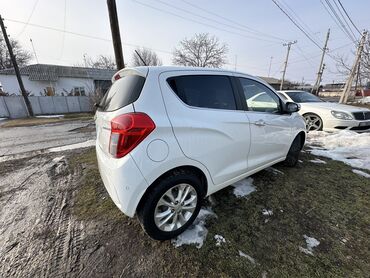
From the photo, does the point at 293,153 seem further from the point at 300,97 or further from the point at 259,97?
the point at 300,97

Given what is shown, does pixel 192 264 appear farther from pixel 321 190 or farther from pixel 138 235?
pixel 321 190

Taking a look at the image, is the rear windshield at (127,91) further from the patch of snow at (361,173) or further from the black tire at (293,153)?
the patch of snow at (361,173)

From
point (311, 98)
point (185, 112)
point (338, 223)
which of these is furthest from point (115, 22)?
point (311, 98)

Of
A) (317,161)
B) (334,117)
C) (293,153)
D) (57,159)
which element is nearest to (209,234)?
(293,153)

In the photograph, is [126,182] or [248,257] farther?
[248,257]

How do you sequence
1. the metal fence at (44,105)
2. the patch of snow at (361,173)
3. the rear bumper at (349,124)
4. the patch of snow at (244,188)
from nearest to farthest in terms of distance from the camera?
the patch of snow at (244,188) → the patch of snow at (361,173) → the rear bumper at (349,124) → the metal fence at (44,105)

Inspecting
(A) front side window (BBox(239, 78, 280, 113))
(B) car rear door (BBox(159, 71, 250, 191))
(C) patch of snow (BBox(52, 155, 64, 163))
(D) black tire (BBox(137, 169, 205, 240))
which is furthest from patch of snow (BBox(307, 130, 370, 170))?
(C) patch of snow (BBox(52, 155, 64, 163))

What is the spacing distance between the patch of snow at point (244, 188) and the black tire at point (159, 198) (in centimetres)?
113

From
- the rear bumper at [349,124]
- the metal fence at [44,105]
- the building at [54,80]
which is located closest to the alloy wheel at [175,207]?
the rear bumper at [349,124]

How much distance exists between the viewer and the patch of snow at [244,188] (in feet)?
9.64

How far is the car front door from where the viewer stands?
267cm

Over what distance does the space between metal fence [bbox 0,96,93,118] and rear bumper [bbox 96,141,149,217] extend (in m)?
19.2

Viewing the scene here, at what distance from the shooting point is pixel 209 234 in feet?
7.11

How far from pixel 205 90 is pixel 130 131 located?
3.39ft
